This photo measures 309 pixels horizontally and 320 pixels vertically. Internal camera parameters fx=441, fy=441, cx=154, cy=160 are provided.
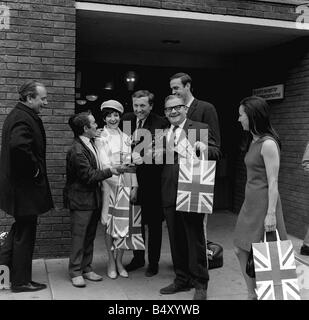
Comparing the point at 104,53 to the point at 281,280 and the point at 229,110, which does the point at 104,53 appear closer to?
the point at 229,110

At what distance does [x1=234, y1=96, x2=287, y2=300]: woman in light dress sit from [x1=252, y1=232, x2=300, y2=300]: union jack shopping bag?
0.19 meters

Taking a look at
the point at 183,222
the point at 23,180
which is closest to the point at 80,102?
the point at 23,180

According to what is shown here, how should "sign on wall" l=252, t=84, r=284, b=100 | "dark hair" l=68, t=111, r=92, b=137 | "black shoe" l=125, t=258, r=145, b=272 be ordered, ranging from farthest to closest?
"sign on wall" l=252, t=84, r=284, b=100, "black shoe" l=125, t=258, r=145, b=272, "dark hair" l=68, t=111, r=92, b=137

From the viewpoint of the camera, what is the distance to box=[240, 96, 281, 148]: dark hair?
347cm

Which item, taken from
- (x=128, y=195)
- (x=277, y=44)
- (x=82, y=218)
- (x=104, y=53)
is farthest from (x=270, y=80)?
(x=82, y=218)

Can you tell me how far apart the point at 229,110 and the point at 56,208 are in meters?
4.81

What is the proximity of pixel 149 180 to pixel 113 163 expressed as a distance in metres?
0.42

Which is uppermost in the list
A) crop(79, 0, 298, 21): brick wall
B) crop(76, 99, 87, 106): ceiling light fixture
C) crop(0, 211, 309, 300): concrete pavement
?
crop(79, 0, 298, 21): brick wall

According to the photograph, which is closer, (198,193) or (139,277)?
(198,193)

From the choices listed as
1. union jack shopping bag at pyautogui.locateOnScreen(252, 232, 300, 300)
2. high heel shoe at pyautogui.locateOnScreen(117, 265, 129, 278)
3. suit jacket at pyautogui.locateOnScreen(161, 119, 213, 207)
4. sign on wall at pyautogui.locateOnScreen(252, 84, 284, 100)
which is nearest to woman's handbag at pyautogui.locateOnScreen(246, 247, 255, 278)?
union jack shopping bag at pyautogui.locateOnScreen(252, 232, 300, 300)

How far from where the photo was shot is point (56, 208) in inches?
212

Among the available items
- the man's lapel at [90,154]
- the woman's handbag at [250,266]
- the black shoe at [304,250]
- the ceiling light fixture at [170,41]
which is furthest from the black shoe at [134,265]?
the ceiling light fixture at [170,41]

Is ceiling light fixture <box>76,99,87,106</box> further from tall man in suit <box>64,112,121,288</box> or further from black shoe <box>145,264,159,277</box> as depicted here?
black shoe <box>145,264,159,277</box>

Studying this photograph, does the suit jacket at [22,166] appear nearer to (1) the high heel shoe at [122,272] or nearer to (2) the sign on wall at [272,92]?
(1) the high heel shoe at [122,272]
